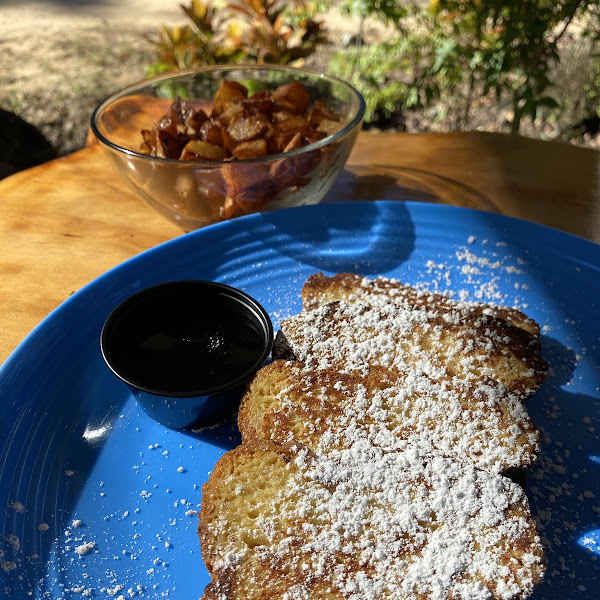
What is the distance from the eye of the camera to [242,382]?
5.28ft

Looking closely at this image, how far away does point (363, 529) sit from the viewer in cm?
133

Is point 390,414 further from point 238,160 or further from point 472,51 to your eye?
point 472,51

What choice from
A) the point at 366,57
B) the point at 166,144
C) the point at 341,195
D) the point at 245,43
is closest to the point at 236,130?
the point at 166,144

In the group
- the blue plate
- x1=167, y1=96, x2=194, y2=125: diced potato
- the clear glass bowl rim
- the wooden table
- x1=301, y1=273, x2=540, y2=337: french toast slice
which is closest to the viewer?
the blue plate

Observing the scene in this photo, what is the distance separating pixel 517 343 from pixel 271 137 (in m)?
1.15

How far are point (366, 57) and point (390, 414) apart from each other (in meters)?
3.70

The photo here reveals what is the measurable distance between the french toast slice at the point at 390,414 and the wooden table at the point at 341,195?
0.95 m

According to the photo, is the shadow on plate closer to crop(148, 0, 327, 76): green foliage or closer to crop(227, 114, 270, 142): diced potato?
crop(227, 114, 270, 142): diced potato

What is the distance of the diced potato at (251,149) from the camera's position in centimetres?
216

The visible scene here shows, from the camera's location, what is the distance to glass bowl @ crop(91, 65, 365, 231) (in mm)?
2107

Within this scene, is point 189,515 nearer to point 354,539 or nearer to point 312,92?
point 354,539

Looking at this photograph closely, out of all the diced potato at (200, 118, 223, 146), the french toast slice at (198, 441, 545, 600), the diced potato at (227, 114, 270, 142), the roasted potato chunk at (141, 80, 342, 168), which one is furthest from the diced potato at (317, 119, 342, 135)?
the french toast slice at (198, 441, 545, 600)

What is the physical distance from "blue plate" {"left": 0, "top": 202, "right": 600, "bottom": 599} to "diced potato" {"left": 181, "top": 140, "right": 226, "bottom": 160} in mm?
254

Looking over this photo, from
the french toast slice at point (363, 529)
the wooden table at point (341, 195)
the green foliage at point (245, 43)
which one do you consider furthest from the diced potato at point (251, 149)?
the green foliage at point (245, 43)
